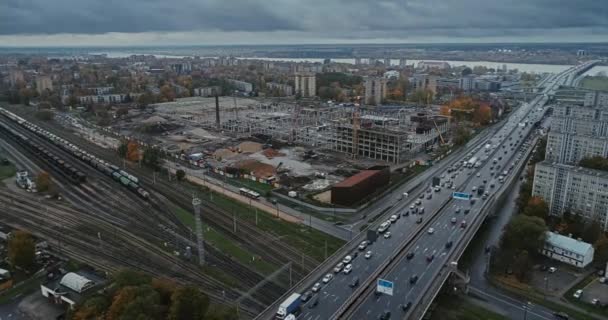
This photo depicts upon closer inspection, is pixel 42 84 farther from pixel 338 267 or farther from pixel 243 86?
pixel 338 267

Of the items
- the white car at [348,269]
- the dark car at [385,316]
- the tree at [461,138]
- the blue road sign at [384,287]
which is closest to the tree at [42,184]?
the white car at [348,269]

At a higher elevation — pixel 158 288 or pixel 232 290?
pixel 158 288

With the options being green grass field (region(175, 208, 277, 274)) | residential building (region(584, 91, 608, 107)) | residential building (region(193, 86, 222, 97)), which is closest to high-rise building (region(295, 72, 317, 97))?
residential building (region(193, 86, 222, 97))

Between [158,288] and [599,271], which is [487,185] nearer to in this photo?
[599,271]

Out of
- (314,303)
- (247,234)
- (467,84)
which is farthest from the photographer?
(467,84)

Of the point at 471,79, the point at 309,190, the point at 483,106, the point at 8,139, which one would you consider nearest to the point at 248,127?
the point at 309,190

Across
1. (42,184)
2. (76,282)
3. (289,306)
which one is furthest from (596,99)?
(76,282)
